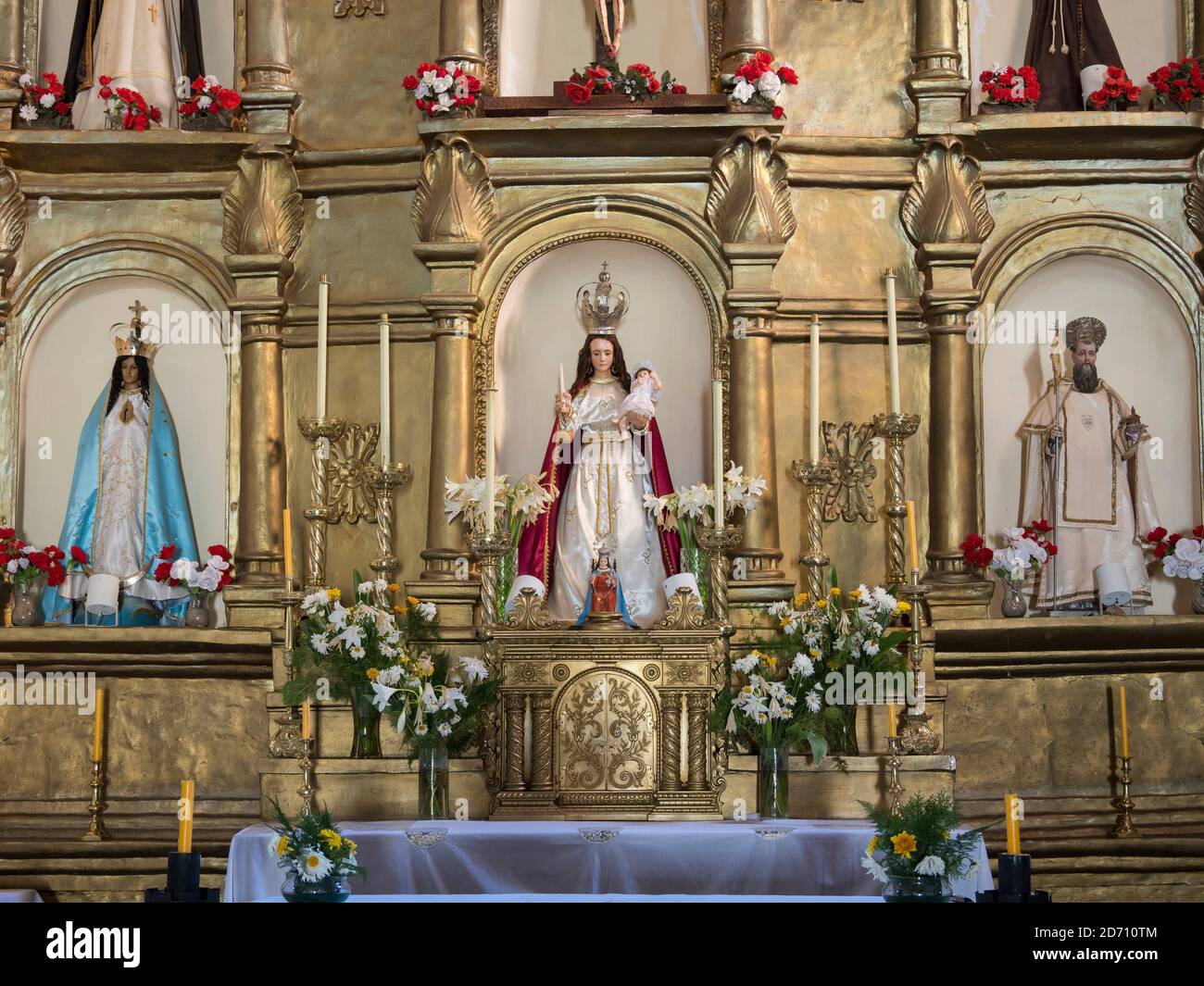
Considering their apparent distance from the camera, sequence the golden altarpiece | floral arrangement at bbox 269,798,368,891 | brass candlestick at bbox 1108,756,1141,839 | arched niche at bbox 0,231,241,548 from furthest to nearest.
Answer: arched niche at bbox 0,231,241,548
the golden altarpiece
brass candlestick at bbox 1108,756,1141,839
floral arrangement at bbox 269,798,368,891

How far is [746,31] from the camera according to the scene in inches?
404

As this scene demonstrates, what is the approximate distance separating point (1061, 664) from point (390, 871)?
415 cm

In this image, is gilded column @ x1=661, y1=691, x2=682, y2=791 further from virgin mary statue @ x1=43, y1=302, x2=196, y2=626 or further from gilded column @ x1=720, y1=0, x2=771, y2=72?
gilded column @ x1=720, y1=0, x2=771, y2=72

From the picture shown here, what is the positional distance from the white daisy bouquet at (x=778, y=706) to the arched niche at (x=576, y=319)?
1856 millimetres

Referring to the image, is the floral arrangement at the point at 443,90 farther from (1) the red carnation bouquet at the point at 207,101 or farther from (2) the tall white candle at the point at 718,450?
(2) the tall white candle at the point at 718,450

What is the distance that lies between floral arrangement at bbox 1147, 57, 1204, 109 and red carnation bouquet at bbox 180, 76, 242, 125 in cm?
559

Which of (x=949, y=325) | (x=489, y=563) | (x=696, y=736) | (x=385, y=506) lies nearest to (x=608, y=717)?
(x=696, y=736)

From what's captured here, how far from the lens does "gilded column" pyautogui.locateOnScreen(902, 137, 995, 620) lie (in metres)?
10.1

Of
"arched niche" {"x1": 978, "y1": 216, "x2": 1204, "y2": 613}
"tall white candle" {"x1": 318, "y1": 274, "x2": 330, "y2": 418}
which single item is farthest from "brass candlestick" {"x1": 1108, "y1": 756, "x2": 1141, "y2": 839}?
"tall white candle" {"x1": 318, "y1": 274, "x2": 330, "y2": 418}

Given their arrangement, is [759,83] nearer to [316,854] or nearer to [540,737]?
[540,737]
